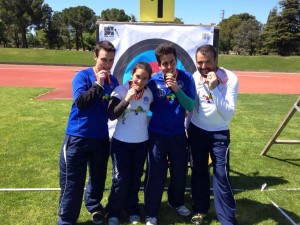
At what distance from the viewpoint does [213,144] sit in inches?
131

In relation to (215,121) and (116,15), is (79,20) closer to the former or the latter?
(116,15)

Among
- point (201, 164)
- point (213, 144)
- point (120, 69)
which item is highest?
point (120, 69)

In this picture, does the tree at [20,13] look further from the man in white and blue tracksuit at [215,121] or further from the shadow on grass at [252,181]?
the man in white and blue tracksuit at [215,121]

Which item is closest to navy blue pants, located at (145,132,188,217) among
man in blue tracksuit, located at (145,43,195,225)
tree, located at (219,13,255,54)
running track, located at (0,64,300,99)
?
man in blue tracksuit, located at (145,43,195,225)

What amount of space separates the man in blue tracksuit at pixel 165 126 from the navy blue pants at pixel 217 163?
133mm

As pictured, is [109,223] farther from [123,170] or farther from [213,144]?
[213,144]

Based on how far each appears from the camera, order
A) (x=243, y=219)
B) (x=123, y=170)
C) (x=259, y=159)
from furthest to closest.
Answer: (x=259, y=159) → (x=243, y=219) → (x=123, y=170)

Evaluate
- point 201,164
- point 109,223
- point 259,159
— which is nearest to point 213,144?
point 201,164

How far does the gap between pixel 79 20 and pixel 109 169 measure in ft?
208

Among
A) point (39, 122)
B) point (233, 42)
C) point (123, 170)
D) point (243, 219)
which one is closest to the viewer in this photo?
point (123, 170)

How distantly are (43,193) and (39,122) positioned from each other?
426 cm

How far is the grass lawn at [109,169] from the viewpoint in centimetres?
372

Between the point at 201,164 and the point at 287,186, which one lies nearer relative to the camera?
the point at 201,164

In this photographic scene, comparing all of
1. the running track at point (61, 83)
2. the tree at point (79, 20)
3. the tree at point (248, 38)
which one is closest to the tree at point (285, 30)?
the tree at point (248, 38)
